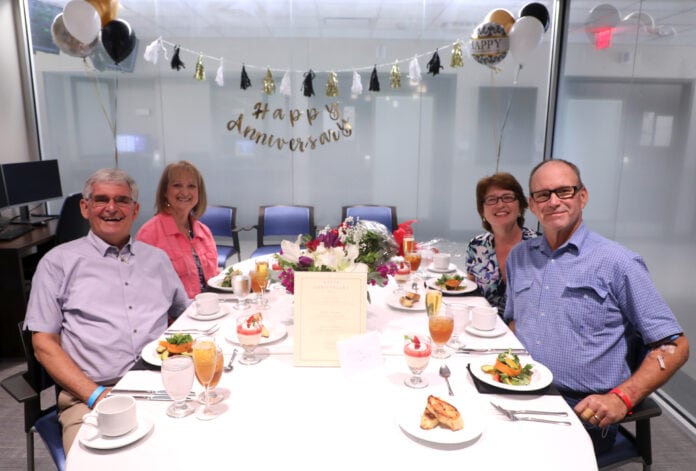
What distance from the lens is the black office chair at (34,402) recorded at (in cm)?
158

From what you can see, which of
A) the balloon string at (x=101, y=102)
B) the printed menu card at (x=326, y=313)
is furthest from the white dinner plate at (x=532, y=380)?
the balloon string at (x=101, y=102)

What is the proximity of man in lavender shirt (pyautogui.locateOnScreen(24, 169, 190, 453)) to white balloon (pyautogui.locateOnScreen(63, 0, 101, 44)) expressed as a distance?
8.57ft

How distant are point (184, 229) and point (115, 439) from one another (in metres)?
1.84

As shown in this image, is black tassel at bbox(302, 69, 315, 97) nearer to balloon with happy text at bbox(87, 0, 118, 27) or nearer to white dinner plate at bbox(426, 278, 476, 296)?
balloon with happy text at bbox(87, 0, 118, 27)

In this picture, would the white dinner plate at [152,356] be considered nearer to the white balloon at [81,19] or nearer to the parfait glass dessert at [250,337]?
the parfait glass dessert at [250,337]

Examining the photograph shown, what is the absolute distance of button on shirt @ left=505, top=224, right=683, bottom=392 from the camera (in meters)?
1.65

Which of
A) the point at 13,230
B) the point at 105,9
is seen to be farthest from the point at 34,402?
the point at 105,9

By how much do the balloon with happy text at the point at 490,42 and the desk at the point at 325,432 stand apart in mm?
3449

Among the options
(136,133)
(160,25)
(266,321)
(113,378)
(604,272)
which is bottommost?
(113,378)

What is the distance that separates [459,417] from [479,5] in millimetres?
5070

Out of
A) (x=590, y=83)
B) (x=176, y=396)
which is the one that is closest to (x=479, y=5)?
(x=590, y=83)

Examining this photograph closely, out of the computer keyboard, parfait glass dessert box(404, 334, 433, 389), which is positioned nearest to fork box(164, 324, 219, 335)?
parfait glass dessert box(404, 334, 433, 389)

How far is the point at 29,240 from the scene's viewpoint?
370 centimetres

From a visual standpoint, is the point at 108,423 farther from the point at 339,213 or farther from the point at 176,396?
the point at 339,213
